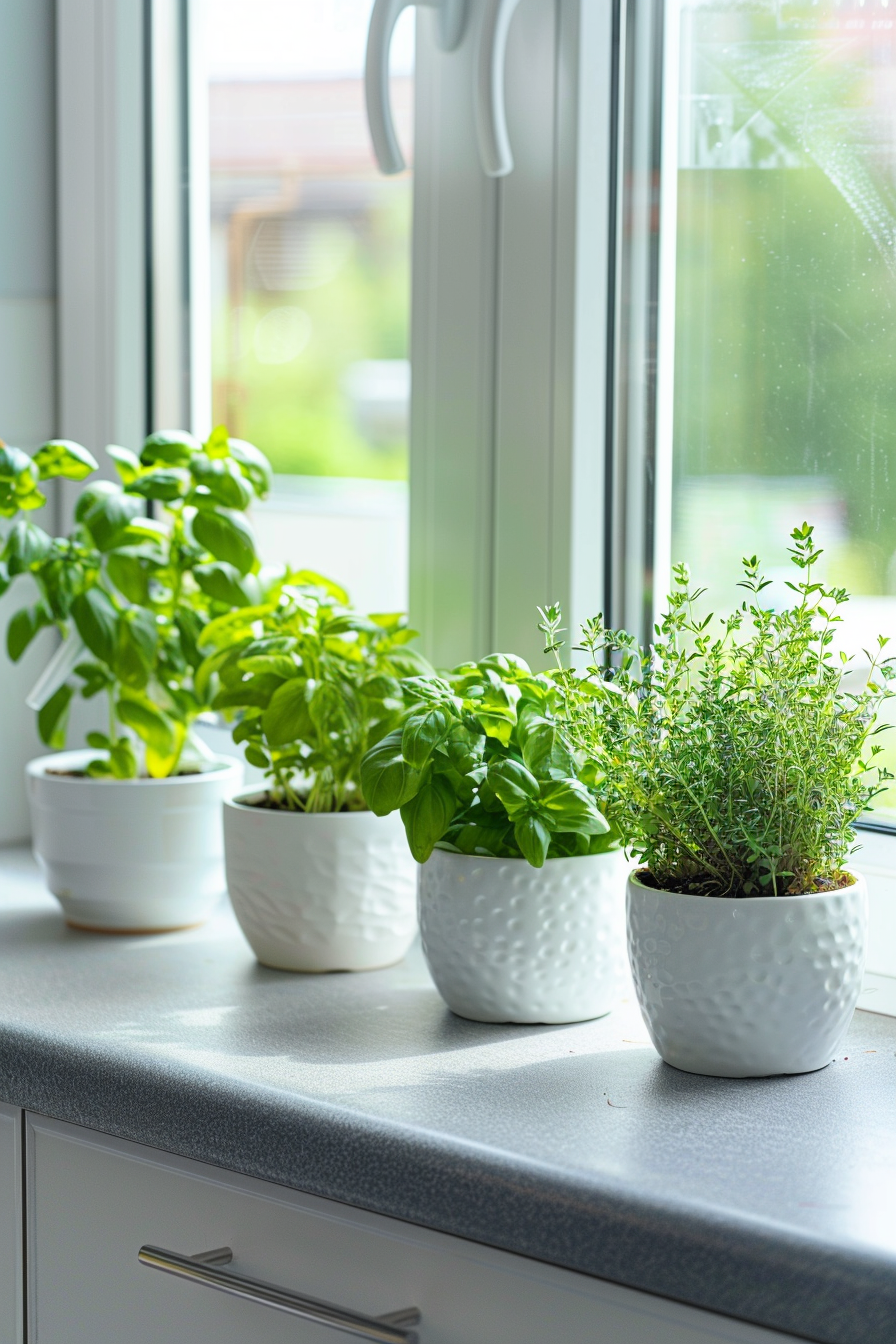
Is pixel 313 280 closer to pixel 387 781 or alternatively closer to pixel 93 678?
pixel 93 678

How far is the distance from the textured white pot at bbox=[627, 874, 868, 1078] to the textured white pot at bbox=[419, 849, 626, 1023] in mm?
74

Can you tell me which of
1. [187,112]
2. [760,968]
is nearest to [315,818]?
[760,968]

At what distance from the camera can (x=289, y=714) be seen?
1039 mm

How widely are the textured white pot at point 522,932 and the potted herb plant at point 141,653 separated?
31 cm

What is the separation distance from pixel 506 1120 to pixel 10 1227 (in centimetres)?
Result: 36

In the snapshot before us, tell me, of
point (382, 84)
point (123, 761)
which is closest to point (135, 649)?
point (123, 761)

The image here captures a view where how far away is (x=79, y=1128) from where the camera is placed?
0.90m

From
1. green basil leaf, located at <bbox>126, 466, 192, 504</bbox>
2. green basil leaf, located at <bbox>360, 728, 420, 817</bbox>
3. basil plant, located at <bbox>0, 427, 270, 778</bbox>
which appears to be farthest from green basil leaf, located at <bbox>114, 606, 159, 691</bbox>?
green basil leaf, located at <bbox>360, 728, 420, 817</bbox>

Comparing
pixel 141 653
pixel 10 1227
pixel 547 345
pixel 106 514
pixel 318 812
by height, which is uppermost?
pixel 547 345

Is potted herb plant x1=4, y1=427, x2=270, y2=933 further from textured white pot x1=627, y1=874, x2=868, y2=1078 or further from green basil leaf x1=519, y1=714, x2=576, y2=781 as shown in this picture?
textured white pot x1=627, y1=874, x2=868, y2=1078

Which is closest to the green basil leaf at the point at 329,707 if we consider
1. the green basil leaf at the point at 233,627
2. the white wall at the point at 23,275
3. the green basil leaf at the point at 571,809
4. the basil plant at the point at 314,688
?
the basil plant at the point at 314,688

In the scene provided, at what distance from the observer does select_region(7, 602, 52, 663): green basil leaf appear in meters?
1.17

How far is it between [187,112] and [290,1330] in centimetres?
116

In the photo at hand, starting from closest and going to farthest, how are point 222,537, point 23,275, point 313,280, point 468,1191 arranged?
point 468,1191 → point 222,537 → point 313,280 → point 23,275
